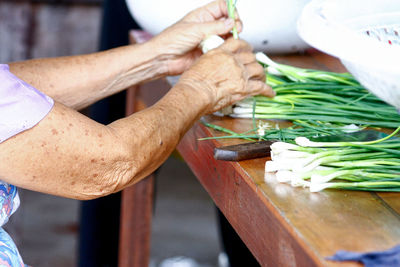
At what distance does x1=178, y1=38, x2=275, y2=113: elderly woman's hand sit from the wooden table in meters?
0.15

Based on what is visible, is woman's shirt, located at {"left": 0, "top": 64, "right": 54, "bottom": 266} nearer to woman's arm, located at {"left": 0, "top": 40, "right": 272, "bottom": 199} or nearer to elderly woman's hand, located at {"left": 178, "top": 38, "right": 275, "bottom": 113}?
woman's arm, located at {"left": 0, "top": 40, "right": 272, "bottom": 199}

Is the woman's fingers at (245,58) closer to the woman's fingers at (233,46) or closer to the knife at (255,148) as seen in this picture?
the woman's fingers at (233,46)

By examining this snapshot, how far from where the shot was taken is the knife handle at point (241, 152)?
3.54 ft

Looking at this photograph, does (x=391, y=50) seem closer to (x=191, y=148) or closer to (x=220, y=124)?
(x=220, y=124)

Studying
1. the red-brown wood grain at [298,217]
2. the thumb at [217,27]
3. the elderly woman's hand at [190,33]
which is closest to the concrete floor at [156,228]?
the elderly woman's hand at [190,33]

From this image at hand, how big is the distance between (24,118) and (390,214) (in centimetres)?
60

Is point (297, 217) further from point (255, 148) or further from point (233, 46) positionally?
point (233, 46)

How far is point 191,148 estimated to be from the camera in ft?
4.66

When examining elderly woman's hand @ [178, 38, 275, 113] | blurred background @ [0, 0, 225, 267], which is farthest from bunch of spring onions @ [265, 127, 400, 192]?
blurred background @ [0, 0, 225, 267]

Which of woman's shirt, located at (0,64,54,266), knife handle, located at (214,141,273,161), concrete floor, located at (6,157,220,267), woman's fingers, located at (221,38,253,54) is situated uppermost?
woman's fingers, located at (221,38,253,54)

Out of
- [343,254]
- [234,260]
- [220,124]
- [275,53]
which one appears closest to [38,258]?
[234,260]

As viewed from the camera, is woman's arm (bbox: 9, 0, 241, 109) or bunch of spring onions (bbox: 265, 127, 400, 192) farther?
woman's arm (bbox: 9, 0, 241, 109)

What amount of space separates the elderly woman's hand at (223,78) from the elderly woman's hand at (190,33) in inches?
4.6

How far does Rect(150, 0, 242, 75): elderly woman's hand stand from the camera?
1.48m
